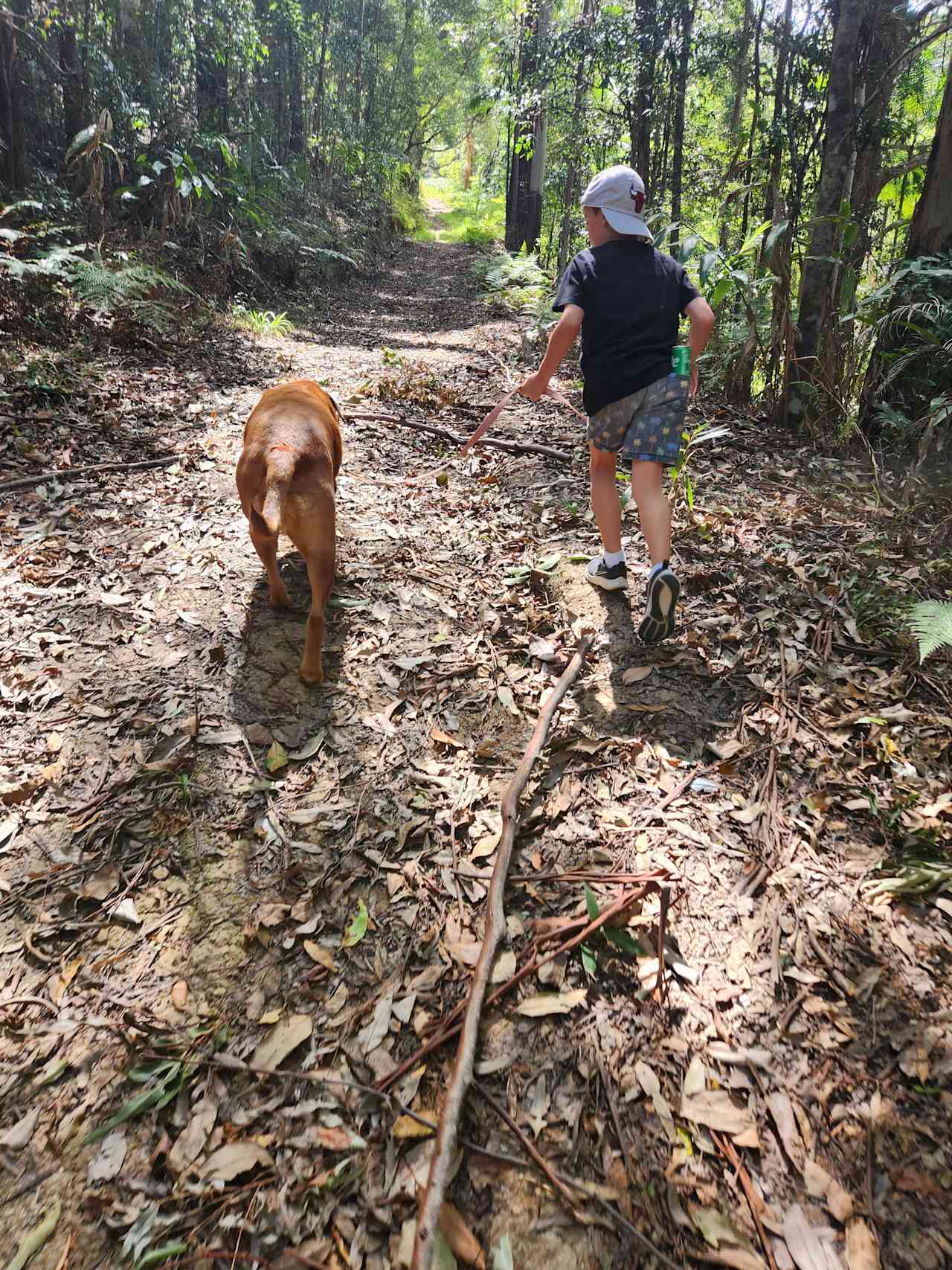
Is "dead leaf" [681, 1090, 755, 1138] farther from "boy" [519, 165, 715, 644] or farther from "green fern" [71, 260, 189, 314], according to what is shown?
"green fern" [71, 260, 189, 314]

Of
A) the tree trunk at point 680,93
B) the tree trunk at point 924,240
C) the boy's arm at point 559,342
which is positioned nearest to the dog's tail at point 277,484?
the boy's arm at point 559,342

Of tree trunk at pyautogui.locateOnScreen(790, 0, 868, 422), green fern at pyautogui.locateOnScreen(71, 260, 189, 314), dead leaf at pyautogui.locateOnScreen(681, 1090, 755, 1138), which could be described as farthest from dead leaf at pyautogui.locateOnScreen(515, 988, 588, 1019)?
green fern at pyautogui.locateOnScreen(71, 260, 189, 314)

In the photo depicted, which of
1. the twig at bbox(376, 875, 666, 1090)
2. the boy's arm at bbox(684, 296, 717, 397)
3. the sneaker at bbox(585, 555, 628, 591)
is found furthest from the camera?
the sneaker at bbox(585, 555, 628, 591)

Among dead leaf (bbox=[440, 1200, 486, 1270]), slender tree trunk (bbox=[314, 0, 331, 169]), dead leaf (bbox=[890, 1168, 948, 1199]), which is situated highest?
slender tree trunk (bbox=[314, 0, 331, 169])

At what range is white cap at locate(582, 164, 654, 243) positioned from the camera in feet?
10.3

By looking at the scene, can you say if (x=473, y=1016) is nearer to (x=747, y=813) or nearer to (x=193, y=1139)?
(x=193, y=1139)

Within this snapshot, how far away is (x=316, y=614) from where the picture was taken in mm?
3279

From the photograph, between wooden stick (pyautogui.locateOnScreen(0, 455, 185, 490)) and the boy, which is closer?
the boy

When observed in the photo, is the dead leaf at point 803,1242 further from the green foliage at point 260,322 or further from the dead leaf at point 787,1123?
the green foliage at point 260,322

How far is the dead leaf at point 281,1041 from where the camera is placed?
6.29ft

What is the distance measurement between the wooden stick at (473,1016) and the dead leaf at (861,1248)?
89 cm

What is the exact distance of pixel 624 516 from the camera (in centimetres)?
471

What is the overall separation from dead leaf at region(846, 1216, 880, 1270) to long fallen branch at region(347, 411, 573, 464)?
4.96 meters

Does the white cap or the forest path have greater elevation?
the white cap
